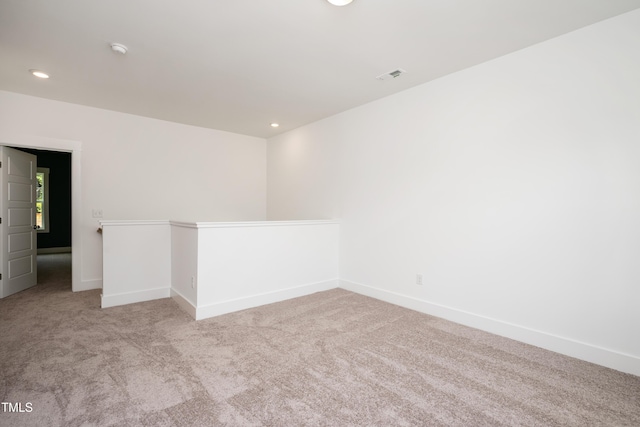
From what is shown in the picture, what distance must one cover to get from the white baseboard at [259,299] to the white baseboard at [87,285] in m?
2.24

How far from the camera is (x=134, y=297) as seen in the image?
11.6 ft

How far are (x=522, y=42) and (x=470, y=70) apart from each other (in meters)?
0.49

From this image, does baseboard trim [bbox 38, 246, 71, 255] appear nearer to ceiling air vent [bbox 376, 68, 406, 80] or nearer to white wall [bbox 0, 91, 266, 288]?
white wall [bbox 0, 91, 266, 288]

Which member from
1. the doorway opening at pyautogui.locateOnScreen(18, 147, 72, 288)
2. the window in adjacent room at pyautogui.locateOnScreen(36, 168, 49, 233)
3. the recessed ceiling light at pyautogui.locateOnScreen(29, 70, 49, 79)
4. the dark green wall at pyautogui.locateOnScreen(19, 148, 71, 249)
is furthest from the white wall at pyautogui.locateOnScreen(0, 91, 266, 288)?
the window in adjacent room at pyautogui.locateOnScreen(36, 168, 49, 233)

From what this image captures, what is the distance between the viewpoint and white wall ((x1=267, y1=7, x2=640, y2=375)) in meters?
2.16

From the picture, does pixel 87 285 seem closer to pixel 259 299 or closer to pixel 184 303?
pixel 184 303

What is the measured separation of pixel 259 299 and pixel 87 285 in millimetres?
2611

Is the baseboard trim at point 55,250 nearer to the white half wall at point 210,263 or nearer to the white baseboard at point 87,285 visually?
the white baseboard at point 87,285

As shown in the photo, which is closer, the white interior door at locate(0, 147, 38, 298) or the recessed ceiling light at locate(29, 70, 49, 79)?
the recessed ceiling light at locate(29, 70, 49, 79)

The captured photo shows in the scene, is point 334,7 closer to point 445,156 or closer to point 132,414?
point 445,156

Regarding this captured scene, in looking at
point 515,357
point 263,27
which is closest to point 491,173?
point 515,357

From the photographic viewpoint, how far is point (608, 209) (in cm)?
220

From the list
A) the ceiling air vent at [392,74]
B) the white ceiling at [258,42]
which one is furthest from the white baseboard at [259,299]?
the ceiling air vent at [392,74]

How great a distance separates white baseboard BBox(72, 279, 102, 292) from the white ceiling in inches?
97.1
